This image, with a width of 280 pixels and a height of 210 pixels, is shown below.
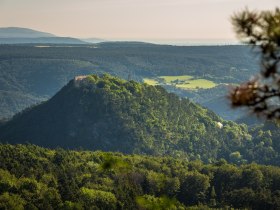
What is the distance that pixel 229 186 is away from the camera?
177 metres

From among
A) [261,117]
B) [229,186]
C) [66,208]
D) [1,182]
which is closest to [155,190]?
[229,186]

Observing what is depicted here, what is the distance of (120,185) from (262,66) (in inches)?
5716

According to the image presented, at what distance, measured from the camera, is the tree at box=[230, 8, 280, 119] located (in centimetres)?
1634

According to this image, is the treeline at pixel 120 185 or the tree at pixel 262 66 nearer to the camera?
the tree at pixel 262 66

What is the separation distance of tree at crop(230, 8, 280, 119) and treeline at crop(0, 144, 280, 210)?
109 m

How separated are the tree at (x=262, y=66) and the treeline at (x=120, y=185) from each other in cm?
10863

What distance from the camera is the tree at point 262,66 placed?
16344mm

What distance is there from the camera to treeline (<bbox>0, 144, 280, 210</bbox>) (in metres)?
141

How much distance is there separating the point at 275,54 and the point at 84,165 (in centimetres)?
17985

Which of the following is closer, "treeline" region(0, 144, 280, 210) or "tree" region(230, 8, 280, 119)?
"tree" region(230, 8, 280, 119)

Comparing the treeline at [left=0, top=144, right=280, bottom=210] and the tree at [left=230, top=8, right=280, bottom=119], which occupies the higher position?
the tree at [left=230, top=8, right=280, bottom=119]

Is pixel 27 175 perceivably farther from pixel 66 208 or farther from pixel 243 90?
pixel 243 90

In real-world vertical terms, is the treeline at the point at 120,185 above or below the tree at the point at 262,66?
below

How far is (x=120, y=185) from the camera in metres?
159
